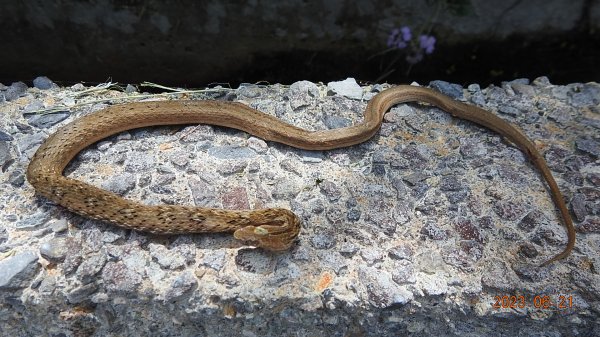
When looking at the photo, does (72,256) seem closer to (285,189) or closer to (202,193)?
(202,193)

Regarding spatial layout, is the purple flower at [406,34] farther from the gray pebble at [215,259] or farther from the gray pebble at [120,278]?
the gray pebble at [120,278]

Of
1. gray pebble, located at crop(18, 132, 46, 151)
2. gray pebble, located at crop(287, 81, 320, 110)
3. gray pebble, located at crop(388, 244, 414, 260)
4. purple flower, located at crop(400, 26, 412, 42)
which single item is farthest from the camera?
purple flower, located at crop(400, 26, 412, 42)

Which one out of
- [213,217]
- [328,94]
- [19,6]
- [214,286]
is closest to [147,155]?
[213,217]

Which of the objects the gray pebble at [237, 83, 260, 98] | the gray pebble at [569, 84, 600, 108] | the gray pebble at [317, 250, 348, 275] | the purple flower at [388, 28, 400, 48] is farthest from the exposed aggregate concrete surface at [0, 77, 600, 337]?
the purple flower at [388, 28, 400, 48]

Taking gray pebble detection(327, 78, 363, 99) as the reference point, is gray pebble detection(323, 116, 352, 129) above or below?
below

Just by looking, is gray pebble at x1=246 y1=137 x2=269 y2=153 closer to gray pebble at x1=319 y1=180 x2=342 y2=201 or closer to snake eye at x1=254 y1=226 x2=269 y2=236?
gray pebble at x1=319 y1=180 x2=342 y2=201

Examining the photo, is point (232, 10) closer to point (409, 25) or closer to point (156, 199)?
point (409, 25)

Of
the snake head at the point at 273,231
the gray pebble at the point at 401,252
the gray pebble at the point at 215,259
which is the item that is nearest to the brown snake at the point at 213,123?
the snake head at the point at 273,231
